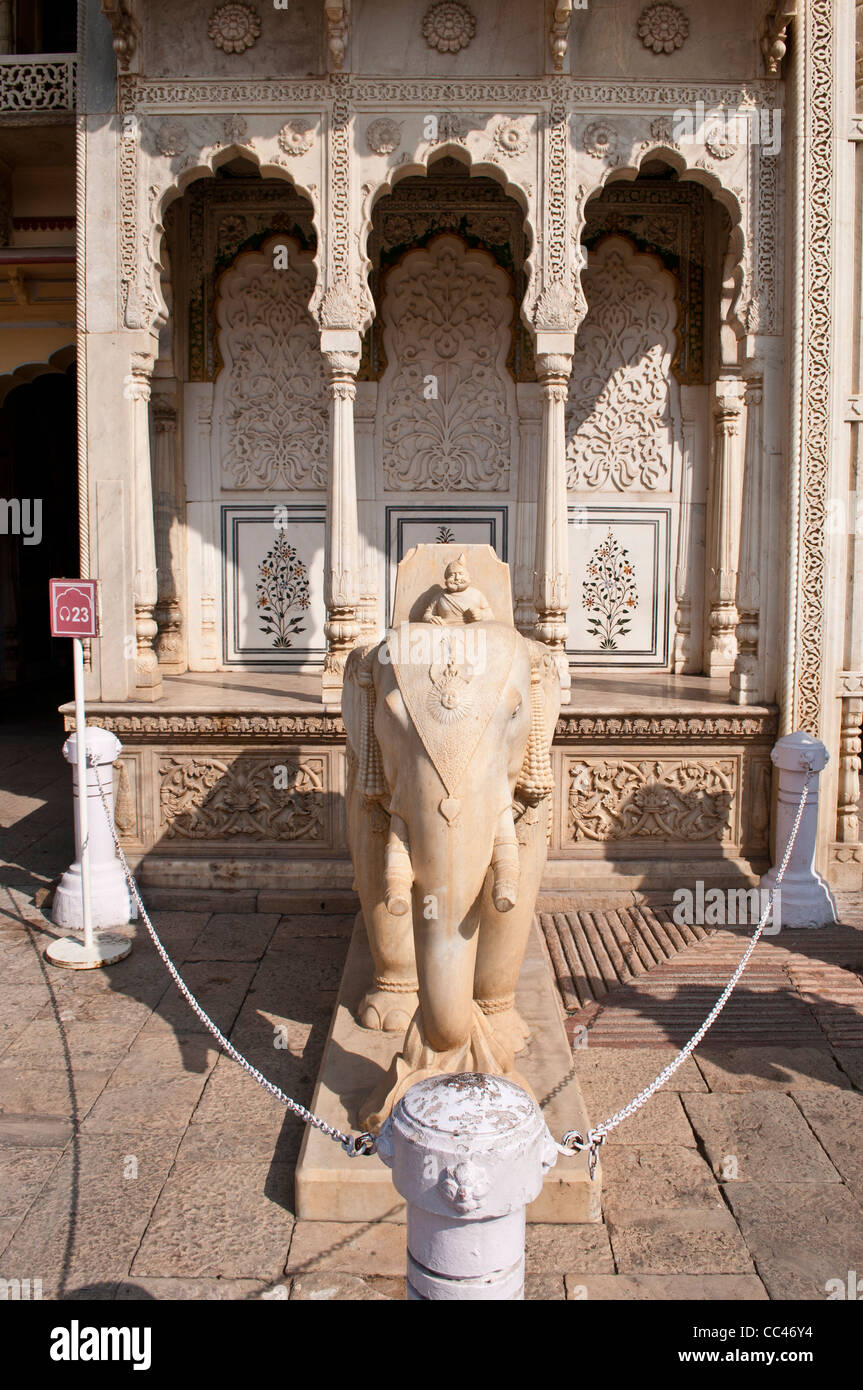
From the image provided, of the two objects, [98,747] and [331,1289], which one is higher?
[98,747]

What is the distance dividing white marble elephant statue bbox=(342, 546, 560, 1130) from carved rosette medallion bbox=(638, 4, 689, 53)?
14.0ft

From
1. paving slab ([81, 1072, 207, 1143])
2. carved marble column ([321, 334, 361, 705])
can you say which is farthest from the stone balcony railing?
paving slab ([81, 1072, 207, 1143])

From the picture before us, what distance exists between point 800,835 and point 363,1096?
3464mm

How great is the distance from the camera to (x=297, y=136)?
6391mm

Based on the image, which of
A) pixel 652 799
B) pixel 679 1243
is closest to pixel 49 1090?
pixel 679 1243

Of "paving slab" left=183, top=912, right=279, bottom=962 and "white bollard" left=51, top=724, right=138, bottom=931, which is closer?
"paving slab" left=183, top=912, right=279, bottom=962

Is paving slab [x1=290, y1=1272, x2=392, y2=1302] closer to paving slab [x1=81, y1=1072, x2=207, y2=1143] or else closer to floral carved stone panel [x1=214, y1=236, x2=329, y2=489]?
paving slab [x1=81, y1=1072, x2=207, y2=1143]

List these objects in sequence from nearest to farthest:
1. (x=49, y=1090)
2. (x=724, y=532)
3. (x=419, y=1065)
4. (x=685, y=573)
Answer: (x=419, y=1065) < (x=49, y=1090) < (x=724, y=532) < (x=685, y=573)

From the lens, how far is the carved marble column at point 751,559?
654cm

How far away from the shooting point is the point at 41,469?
13.8m

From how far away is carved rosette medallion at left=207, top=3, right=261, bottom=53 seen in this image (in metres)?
6.37

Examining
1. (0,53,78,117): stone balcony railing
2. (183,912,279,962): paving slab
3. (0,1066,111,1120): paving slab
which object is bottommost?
(0,1066,111,1120): paving slab

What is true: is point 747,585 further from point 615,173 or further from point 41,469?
point 41,469

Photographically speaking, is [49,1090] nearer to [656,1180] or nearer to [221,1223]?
[221,1223]
